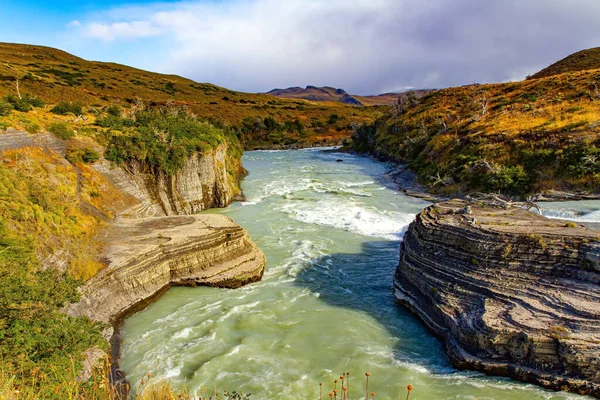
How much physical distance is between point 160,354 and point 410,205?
75.7 feet

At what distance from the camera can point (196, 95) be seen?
108 metres

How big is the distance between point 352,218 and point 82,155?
17.3 metres

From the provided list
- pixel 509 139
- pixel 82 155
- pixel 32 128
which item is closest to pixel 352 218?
pixel 82 155

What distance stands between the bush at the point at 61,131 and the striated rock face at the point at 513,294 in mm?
20813

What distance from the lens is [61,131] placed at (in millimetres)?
22656

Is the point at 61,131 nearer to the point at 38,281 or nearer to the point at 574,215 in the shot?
the point at 38,281

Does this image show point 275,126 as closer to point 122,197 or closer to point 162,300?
point 122,197

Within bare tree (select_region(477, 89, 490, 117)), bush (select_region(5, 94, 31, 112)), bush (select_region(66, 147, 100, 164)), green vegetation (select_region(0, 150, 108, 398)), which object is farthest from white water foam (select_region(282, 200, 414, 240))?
bare tree (select_region(477, 89, 490, 117))

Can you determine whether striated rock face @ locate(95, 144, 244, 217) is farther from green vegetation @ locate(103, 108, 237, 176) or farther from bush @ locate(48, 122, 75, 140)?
bush @ locate(48, 122, 75, 140)

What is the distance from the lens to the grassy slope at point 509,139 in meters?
29.7

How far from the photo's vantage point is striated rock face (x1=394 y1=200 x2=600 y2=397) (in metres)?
9.57

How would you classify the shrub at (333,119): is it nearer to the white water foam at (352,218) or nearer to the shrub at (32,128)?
the white water foam at (352,218)

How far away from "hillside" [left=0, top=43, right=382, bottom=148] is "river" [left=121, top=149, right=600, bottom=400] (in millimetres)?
54546

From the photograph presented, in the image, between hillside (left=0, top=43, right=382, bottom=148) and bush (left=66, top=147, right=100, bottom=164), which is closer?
bush (left=66, top=147, right=100, bottom=164)
